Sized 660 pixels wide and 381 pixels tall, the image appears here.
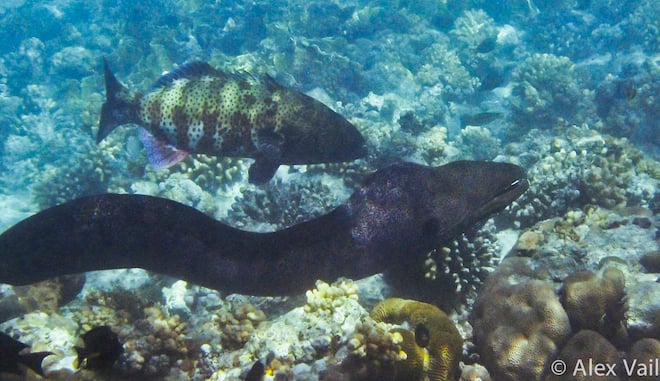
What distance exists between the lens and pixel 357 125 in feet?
29.6

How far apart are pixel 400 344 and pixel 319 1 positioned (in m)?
16.6

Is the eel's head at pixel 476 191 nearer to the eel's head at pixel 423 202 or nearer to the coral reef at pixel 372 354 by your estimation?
the eel's head at pixel 423 202

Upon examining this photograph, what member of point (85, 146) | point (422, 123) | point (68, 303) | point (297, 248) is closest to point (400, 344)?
A: point (297, 248)

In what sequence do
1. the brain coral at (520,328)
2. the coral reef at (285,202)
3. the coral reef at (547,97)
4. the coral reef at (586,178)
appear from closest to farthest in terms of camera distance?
the brain coral at (520,328) → the coral reef at (285,202) → the coral reef at (586,178) → the coral reef at (547,97)

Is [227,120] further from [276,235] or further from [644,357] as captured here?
[644,357]

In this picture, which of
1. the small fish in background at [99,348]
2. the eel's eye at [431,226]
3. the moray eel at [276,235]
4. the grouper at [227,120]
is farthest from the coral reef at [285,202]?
the small fish in background at [99,348]

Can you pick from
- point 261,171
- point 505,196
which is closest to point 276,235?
point 261,171

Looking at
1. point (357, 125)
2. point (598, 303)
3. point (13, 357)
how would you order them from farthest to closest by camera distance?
point (357, 125)
point (598, 303)
point (13, 357)

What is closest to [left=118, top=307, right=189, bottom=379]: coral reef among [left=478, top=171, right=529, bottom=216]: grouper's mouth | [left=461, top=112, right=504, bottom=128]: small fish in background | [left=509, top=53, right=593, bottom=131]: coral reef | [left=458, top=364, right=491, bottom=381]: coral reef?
[left=458, top=364, right=491, bottom=381]: coral reef

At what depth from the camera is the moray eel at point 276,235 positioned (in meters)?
4.48

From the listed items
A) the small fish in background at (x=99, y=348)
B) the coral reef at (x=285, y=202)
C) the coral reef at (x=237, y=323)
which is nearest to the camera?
the small fish in background at (x=99, y=348)

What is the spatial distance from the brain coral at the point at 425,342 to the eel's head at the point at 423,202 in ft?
2.53

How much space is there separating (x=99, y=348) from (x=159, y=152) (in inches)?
123

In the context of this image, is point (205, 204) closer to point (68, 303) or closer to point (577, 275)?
point (68, 303)
